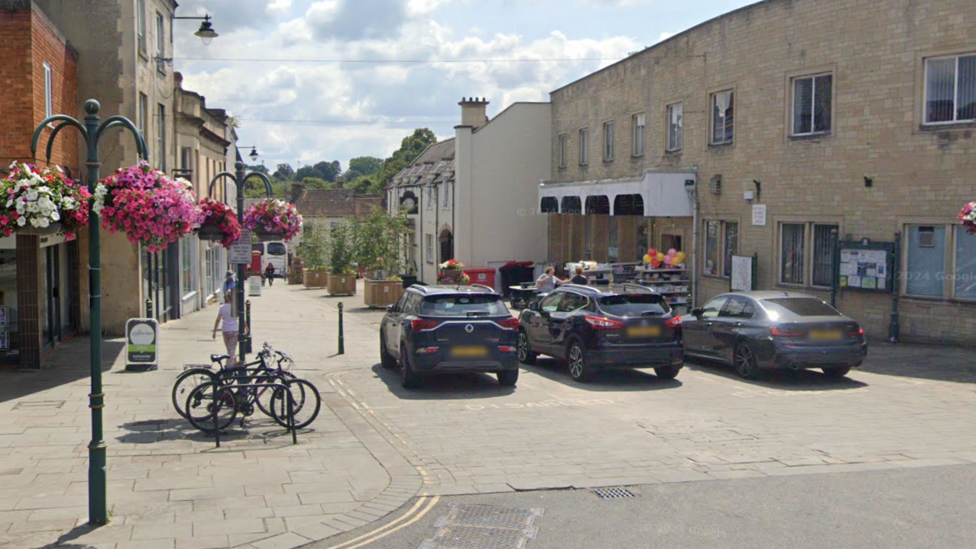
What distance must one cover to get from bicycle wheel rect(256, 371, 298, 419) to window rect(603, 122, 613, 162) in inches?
862

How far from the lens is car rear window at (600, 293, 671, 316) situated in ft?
49.5

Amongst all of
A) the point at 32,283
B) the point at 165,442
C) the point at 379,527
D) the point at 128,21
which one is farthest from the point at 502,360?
the point at 128,21

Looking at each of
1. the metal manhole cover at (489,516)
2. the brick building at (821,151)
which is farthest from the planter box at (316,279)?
the metal manhole cover at (489,516)

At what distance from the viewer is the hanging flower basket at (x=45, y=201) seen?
8703mm

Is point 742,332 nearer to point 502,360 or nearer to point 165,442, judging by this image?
point 502,360

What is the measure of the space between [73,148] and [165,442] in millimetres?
10704

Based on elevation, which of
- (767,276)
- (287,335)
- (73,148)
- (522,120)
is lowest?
(287,335)

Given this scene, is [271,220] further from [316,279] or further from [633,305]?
[316,279]

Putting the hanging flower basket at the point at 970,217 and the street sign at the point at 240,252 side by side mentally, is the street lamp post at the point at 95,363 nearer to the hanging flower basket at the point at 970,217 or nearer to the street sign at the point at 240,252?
the street sign at the point at 240,252

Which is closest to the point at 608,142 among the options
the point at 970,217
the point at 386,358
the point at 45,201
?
the point at 386,358

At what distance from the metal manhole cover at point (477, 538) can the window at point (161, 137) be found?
18.2 m

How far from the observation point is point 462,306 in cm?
1458

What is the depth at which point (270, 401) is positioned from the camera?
452 inches

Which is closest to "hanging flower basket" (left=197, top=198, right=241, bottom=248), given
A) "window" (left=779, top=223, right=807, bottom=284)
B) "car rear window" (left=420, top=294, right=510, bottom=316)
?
"car rear window" (left=420, top=294, right=510, bottom=316)
